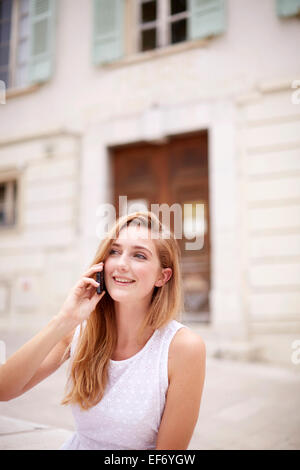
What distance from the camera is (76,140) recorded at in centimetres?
754

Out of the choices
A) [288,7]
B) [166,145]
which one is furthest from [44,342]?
[166,145]

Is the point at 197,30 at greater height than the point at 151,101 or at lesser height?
greater

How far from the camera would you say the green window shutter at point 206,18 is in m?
6.31

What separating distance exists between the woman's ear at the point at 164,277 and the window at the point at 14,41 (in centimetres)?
763

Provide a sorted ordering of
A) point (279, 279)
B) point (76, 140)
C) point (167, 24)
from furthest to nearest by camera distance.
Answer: point (76, 140) < point (167, 24) < point (279, 279)

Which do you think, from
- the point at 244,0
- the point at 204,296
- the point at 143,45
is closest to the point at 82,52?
the point at 143,45

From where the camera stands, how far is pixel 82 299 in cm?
135

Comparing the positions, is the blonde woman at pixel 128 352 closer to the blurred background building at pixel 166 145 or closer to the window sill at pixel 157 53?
the blurred background building at pixel 166 145

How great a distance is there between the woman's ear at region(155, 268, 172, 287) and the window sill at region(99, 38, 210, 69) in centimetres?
580

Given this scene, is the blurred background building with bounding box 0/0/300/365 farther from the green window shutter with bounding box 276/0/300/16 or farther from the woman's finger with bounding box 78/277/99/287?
the woman's finger with bounding box 78/277/99/287

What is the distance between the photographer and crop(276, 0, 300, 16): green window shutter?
570 cm

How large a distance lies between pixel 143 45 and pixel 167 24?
508 millimetres
